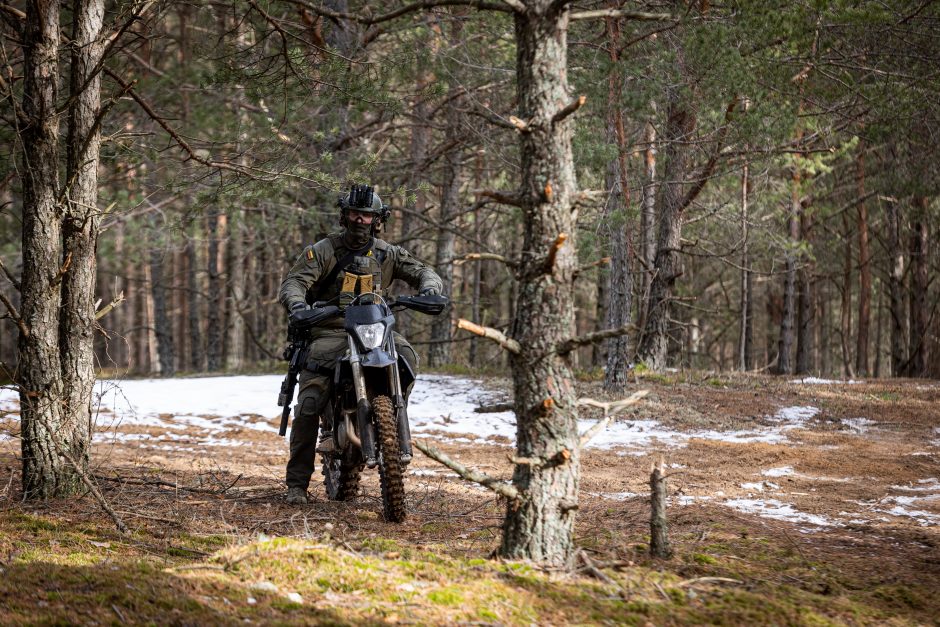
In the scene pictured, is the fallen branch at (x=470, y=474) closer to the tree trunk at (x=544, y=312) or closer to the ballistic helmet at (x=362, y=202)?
the tree trunk at (x=544, y=312)

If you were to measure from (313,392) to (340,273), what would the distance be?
0.87 metres

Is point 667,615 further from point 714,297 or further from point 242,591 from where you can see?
point 714,297

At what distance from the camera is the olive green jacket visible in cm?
575

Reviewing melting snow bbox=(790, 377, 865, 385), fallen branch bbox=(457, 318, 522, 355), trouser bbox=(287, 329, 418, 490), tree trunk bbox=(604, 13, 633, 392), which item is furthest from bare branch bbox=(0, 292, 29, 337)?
melting snow bbox=(790, 377, 865, 385)

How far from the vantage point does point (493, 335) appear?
131 inches

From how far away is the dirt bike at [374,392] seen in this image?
5125 millimetres

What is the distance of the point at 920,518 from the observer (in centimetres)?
561

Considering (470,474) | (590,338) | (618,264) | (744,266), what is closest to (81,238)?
(470,474)

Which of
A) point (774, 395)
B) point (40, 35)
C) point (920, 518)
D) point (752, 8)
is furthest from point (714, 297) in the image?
point (40, 35)

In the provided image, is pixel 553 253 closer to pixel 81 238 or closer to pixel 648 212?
pixel 81 238

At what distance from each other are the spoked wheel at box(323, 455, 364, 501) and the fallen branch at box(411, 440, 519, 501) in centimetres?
248

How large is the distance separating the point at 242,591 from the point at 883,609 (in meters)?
2.69

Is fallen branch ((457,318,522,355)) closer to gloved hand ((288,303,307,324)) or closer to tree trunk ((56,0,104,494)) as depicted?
gloved hand ((288,303,307,324))

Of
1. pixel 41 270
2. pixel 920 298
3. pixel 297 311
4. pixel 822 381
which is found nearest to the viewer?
pixel 41 270
